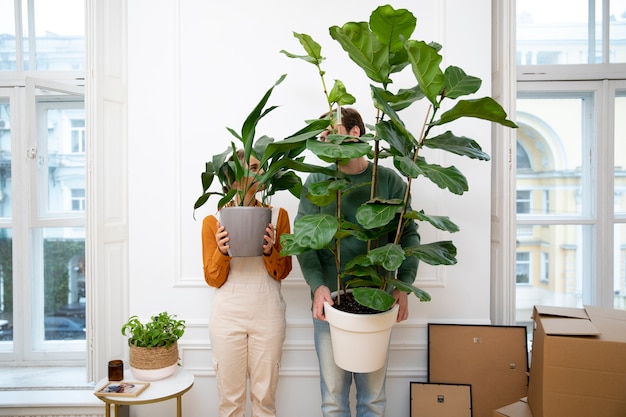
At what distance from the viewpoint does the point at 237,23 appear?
7.61 ft

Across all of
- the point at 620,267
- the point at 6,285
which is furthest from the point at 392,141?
the point at 6,285

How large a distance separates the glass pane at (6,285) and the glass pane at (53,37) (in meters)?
1.12

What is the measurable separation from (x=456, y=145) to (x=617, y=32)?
1900 millimetres

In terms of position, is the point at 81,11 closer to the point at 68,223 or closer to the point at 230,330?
the point at 68,223

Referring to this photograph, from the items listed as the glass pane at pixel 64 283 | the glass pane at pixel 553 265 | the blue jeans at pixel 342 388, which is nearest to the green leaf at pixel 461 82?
the blue jeans at pixel 342 388

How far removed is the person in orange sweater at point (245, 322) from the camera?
1.86m

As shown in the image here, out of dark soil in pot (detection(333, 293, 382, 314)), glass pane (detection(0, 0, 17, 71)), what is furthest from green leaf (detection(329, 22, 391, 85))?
glass pane (detection(0, 0, 17, 71))

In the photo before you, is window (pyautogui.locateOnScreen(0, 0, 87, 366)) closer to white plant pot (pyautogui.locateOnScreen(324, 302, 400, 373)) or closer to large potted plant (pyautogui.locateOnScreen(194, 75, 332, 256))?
large potted plant (pyautogui.locateOnScreen(194, 75, 332, 256))

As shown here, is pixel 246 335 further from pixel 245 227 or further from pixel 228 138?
pixel 228 138

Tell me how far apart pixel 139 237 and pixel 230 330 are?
2.78 feet

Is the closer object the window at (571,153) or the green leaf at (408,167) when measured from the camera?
the green leaf at (408,167)

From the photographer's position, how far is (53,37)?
109 inches

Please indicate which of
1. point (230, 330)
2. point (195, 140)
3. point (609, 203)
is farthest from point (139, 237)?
point (609, 203)

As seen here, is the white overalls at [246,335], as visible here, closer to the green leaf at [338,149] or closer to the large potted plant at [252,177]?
the large potted plant at [252,177]
